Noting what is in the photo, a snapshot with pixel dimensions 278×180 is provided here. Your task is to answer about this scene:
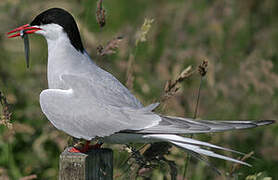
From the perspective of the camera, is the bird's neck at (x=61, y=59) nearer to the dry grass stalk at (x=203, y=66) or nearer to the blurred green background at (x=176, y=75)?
the blurred green background at (x=176, y=75)

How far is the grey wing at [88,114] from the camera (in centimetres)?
203

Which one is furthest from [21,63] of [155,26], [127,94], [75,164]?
[75,164]

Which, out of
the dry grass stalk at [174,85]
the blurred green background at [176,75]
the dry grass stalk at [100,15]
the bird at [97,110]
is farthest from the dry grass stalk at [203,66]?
the blurred green background at [176,75]

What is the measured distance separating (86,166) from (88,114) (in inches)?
11.2

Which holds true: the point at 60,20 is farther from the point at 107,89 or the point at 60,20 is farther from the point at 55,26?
the point at 107,89

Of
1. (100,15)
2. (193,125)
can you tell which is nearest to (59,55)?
(100,15)

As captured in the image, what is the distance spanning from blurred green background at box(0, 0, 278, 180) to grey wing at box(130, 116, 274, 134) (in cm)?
60

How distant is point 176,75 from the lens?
360cm

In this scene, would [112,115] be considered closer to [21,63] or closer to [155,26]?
[21,63]

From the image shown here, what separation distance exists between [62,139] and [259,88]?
4.78 ft

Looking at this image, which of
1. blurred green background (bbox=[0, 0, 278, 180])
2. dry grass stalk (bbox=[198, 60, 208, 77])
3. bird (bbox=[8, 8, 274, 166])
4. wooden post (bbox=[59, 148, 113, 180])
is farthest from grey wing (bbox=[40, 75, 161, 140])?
blurred green background (bbox=[0, 0, 278, 180])

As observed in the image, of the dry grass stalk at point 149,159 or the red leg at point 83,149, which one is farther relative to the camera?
the dry grass stalk at point 149,159

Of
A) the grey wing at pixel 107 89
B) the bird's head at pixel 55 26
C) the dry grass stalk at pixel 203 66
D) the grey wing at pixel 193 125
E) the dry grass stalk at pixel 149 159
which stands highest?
the bird's head at pixel 55 26

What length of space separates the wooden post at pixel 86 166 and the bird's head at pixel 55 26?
674mm
